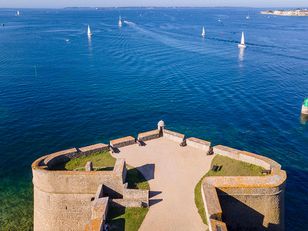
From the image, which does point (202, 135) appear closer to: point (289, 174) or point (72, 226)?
point (289, 174)

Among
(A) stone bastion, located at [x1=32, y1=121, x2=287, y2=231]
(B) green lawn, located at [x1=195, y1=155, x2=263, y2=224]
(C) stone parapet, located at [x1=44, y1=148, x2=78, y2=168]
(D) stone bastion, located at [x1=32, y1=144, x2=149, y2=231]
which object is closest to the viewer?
(A) stone bastion, located at [x1=32, y1=121, x2=287, y2=231]

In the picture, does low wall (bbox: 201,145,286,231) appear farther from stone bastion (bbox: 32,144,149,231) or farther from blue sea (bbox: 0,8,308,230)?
stone bastion (bbox: 32,144,149,231)

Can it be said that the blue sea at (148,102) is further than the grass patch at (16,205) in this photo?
Yes

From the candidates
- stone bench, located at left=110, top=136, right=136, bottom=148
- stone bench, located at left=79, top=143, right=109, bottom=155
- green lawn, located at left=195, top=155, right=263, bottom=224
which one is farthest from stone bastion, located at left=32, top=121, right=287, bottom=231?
stone bench, located at left=110, top=136, right=136, bottom=148

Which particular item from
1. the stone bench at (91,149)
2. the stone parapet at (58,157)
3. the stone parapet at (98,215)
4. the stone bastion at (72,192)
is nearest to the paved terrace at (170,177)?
the stone bench at (91,149)

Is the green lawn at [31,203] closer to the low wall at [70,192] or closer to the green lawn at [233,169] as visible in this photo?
the low wall at [70,192]

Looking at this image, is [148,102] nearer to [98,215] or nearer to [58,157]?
[58,157]

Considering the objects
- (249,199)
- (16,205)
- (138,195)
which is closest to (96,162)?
(138,195)
